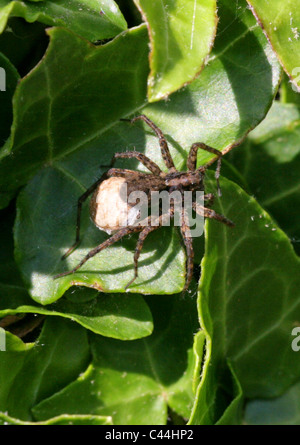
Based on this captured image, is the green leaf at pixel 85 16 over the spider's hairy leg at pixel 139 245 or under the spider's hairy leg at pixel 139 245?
over

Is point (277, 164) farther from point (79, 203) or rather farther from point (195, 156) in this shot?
point (79, 203)

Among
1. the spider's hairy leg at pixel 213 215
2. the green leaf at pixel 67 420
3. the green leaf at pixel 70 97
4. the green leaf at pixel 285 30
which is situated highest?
the green leaf at pixel 285 30

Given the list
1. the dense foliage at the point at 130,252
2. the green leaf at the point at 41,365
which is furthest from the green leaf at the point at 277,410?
the green leaf at the point at 41,365

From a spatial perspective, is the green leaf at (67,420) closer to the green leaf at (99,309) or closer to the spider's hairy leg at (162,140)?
the green leaf at (99,309)

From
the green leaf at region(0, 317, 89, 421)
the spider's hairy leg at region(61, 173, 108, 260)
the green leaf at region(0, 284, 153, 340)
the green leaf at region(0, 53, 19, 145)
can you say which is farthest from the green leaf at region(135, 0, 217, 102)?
the green leaf at region(0, 317, 89, 421)

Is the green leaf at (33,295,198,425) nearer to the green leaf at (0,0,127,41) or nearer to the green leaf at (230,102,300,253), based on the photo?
the green leaf at (230,102,300,253)

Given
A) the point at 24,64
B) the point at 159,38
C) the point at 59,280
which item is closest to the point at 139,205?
the point at 59,280
